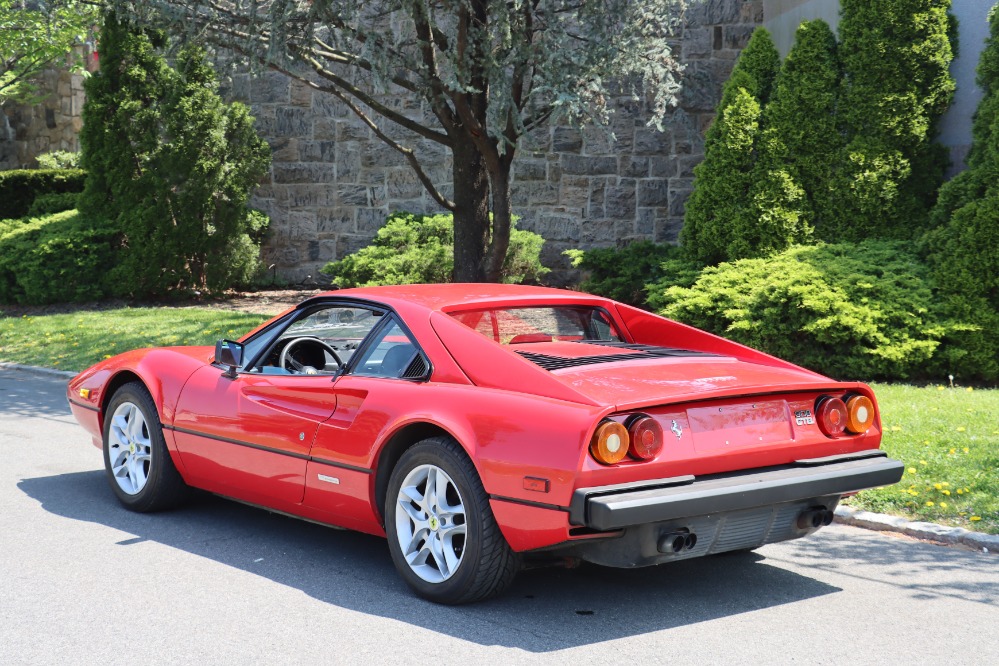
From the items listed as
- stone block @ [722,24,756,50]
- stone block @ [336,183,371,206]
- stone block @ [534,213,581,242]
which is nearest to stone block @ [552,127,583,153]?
stone block @ [534,213,581,242]

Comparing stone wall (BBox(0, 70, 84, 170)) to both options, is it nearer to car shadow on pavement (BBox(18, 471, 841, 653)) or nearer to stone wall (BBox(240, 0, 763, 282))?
stone wall (BBox(240, 0, 763, 282))

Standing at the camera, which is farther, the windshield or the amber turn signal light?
the windshield

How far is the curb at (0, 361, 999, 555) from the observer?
606 cm

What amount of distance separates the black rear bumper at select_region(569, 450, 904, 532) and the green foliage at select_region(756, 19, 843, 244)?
773cm

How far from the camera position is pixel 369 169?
60.4 ft

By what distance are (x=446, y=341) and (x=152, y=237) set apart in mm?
13032

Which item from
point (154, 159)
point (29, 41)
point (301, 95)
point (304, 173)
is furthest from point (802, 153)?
point (29, 41)

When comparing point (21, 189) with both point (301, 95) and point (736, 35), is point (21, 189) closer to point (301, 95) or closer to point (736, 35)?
point (301, 95)

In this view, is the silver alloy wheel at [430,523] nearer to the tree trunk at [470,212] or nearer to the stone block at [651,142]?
the tree trunk at [470,212]

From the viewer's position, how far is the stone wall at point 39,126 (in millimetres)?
28797

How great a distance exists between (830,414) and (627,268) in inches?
364

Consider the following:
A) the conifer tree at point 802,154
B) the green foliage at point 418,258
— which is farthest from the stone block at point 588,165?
the conifer tree at point 802,154

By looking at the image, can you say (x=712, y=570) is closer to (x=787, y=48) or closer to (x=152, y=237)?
(x=787, y=48)

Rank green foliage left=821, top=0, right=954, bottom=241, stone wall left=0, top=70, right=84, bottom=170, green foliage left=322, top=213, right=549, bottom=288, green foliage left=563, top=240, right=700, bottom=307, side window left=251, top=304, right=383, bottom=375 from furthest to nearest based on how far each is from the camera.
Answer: stone wall left=0, top=70, right=84, bottom=170
green foliage left=322, top=213, right=549, bottom=288
green foliage left=563, top=240, right=700, bottom=307
green foliage left=821, top=0, right=954, bottom=241
side window left=251, top=304, right=383, bottom=375
